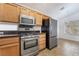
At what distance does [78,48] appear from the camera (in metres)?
3.47

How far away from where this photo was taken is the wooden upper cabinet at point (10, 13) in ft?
7.97

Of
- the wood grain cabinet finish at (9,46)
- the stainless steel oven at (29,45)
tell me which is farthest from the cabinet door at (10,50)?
the stainless steel oven at (29,45)

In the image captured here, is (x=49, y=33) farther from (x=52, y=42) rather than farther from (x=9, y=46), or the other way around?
(x=9, y=46)

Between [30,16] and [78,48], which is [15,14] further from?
[78,48]

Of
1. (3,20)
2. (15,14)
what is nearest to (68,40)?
(15,14)

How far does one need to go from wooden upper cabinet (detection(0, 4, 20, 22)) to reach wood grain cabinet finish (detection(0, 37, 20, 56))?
66 cm

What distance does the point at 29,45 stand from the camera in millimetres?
2748

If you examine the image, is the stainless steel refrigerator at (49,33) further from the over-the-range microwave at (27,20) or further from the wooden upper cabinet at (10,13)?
the wooden upper cabinet at (10,13)

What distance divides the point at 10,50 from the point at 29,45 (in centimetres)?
72

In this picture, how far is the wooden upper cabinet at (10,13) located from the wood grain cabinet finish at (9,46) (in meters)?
0.66

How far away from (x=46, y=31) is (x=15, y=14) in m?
1.69

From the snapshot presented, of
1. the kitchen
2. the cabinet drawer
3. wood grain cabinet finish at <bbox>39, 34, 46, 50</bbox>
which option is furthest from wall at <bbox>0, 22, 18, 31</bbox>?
wood grain cabinet finish at <bbox>39, 34, 46, 50</bbox>

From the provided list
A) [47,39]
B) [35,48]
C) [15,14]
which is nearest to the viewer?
[15,14]

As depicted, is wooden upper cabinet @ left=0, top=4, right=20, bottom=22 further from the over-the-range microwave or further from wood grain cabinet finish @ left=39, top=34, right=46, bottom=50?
wood grain cabinet finish @ left=39, top=34, right=46, bottom=50
